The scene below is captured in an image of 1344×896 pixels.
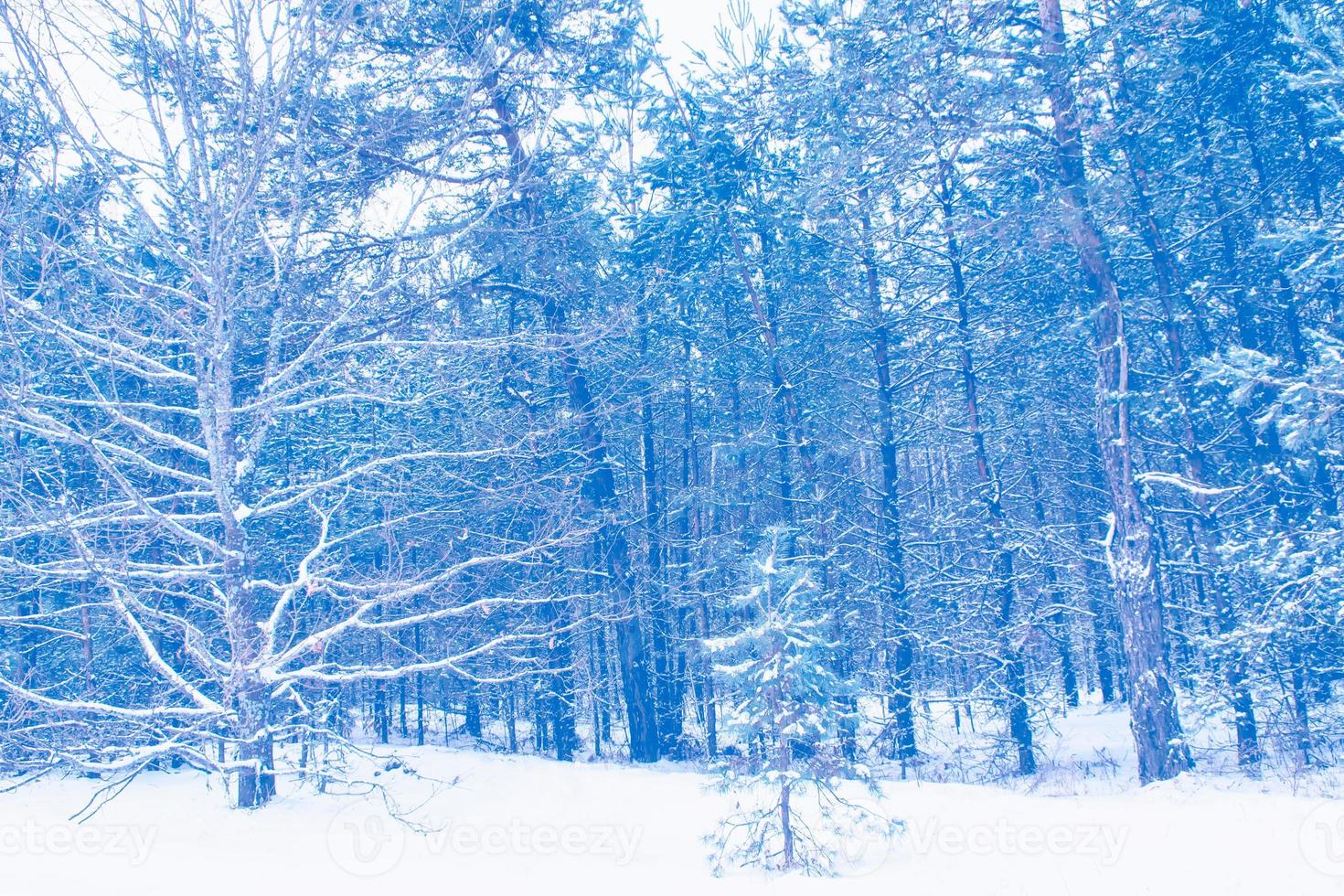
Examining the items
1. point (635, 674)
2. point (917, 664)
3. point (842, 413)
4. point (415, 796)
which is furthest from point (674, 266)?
point (415, 796)

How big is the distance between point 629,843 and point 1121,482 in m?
7.68

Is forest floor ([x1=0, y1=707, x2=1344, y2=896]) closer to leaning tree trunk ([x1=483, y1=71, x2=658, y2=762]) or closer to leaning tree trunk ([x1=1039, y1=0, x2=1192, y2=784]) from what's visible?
leaning tree trunk ([x1=1039, y1=0, x2=1192, y2=784])

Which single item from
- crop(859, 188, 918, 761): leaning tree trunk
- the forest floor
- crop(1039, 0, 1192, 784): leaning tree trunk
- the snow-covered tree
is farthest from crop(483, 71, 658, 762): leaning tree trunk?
crop(1039, 0, 1192, 784): leaning tree trunk

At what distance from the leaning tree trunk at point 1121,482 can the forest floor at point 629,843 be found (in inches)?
28.8

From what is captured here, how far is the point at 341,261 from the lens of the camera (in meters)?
11.3

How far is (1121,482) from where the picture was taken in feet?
33.9

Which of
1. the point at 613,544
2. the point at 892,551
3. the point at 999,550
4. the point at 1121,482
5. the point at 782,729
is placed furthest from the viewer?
the point at 892,551

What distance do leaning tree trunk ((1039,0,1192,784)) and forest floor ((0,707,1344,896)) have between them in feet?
2.40

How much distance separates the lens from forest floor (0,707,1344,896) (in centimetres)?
583

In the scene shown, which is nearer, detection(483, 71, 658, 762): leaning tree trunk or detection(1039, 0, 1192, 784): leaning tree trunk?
detection(1039, 0, 1192, 784): leaning tree trunk

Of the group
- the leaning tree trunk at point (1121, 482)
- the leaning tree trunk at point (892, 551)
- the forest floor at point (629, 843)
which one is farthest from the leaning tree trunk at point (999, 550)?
the forest floor at point (629, 843)

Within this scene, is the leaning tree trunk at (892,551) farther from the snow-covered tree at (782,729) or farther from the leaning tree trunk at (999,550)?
the snow-covered tree at (782,729)

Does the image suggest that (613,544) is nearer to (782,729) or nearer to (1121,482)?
(782,729)

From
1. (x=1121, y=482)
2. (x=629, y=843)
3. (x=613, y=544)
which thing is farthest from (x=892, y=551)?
(x=629, y=843)
